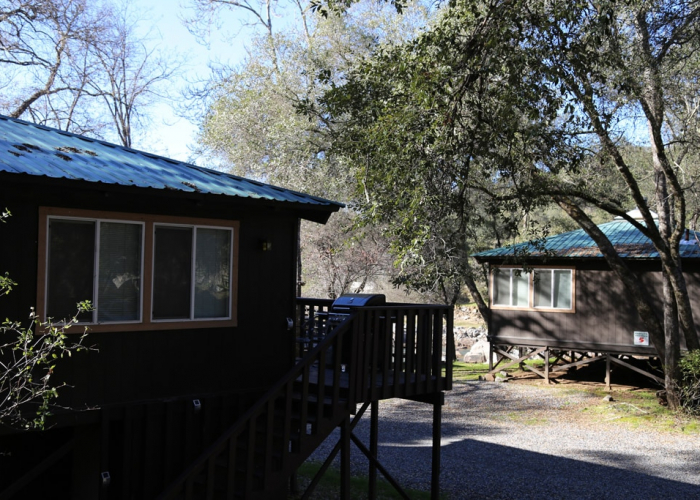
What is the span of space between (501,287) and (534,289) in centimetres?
95

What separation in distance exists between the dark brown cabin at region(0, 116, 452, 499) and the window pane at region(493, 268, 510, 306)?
445 inches

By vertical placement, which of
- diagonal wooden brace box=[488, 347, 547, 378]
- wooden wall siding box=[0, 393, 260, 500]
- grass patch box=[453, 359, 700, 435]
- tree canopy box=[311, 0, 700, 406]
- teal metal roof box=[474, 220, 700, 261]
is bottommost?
grass patch box=[453, 359, 700, 435]

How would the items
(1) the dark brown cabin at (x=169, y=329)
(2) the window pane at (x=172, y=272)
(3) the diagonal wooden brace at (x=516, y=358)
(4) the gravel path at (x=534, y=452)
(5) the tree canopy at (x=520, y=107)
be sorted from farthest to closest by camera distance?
(3) the diagonal wooden brace at (x=516, y=358) → (4) the gravel path at (x=534, y=452) → (5) the tree canopy at (x=520, y=107) → (2) the window pane at (x=172, y=272) → (1) the dark brown cabin at (x=169, y=329)

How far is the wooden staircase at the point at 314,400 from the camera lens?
5.81 metres

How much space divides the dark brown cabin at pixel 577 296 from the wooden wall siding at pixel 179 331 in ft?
33.1

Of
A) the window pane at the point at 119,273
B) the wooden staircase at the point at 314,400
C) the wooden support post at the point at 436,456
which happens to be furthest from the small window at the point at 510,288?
the window pane at the point at 119,273

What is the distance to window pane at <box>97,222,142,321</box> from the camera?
629cm

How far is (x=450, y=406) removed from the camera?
16141 millimetres

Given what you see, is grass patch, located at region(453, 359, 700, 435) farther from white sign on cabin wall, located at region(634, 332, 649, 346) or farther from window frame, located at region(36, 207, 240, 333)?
window frame, located at region(36, 207, 240, 333)

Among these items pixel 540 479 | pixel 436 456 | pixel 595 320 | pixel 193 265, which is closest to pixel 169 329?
pixel 193 265

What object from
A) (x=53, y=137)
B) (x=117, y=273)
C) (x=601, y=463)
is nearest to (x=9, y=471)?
(x=117, y=273)

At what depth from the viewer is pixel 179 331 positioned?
6.77 metres

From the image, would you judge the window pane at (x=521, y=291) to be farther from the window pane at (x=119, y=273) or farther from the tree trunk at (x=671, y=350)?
the window pane at (x=119, y=273)

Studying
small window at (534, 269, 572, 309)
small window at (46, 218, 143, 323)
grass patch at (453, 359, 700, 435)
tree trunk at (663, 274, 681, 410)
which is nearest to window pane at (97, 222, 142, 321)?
small window at (46, 218, 143, 323)
